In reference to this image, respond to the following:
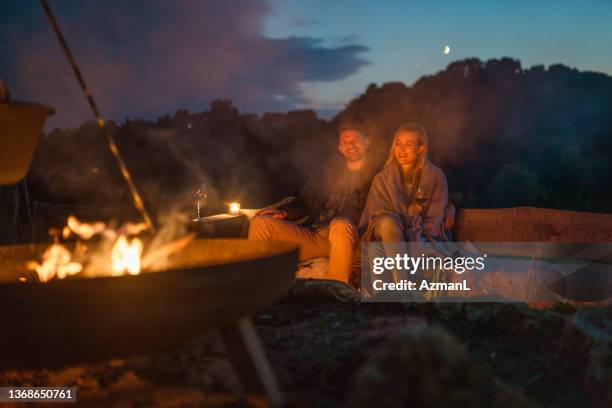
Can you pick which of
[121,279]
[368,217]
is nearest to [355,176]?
[368,217]

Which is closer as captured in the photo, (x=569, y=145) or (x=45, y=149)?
(x=569, y=145)

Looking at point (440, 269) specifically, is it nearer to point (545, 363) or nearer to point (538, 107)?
point (545, 363)

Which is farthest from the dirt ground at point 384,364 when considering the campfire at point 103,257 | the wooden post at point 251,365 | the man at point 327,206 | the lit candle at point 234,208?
the lit candle at point 234,208

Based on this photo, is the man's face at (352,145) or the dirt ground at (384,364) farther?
the man's face at (352,145)

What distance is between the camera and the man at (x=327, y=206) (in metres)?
4.71

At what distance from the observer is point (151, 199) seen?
10273 mm

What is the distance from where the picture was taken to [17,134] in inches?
80.5

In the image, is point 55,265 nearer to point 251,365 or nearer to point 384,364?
point 251,365

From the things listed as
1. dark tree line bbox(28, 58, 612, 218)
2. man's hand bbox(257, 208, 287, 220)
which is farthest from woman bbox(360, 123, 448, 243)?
dark tree line bbox(28, 58, 612, 218)

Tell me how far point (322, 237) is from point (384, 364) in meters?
3.30

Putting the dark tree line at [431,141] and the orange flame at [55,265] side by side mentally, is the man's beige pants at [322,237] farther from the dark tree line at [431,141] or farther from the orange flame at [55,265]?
the dark tree line at [431,141]

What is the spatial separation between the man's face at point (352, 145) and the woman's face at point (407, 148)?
40 centimetres

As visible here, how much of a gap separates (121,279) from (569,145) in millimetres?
9895
